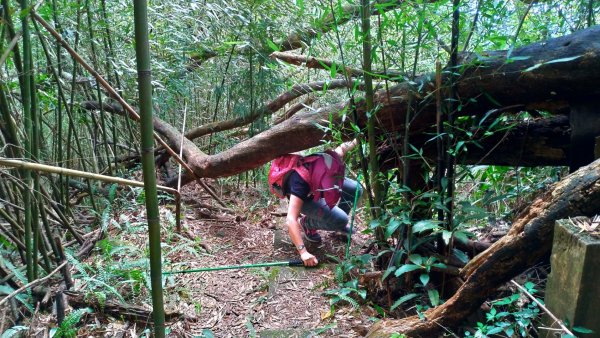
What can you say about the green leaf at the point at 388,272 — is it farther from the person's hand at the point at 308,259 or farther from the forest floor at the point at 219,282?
the person's hand at the point at 308,259

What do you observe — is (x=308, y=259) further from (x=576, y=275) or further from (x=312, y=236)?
(x=576, y=275)

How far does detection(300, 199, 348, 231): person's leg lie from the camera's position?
11.7 ft

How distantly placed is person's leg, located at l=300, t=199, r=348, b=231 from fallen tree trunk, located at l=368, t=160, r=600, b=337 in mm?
1440

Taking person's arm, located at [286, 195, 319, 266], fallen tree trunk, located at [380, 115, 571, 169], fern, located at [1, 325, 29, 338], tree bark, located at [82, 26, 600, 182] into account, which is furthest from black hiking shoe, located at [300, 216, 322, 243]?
fern, located at [1, 325, 29, 338]

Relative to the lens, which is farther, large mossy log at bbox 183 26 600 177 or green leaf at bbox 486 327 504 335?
large mossy log at bbox 183 26 600 177

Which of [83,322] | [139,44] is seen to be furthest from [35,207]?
[139,44]

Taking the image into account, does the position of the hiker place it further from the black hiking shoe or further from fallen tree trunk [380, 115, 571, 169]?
fallen tree trunk [380, 115, 571, 169]

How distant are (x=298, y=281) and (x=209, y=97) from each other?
3.68 meters

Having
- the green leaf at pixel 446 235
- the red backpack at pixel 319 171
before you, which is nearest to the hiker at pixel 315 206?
the red backpack at pixel 319 171

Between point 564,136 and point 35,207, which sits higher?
point 564,136

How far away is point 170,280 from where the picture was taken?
2.94 m

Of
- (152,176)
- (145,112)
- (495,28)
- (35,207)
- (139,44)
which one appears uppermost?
(495,28)

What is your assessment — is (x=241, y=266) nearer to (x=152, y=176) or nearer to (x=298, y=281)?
(x=298, y=281)

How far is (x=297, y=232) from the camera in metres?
3.28
